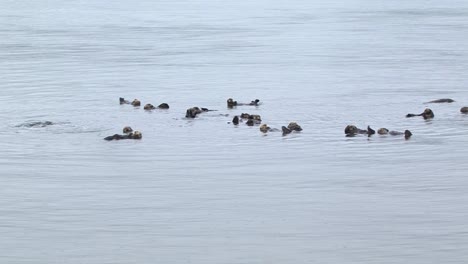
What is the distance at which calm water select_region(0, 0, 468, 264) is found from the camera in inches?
1027

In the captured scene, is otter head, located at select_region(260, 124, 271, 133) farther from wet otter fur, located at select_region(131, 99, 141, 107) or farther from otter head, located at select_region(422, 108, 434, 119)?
wet otter fur, located at select_region(131, 99, 141, 107)

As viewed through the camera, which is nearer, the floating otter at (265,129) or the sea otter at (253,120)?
the floating otter at (265,129)

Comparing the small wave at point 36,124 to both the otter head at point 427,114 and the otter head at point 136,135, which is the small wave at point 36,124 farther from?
the otter head at point 427,114

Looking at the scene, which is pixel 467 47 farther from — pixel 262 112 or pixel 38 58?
pixel 262 112

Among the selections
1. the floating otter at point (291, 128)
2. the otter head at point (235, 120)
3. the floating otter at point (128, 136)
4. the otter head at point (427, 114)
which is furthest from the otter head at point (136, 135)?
the otter head at point (427, 114)

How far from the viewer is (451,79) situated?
53.7 m

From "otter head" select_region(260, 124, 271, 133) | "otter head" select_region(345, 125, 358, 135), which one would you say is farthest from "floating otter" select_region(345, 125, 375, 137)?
"otter head" select_region(260, 124, 271, 133)

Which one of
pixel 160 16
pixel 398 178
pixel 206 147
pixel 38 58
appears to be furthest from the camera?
pixel 160 16

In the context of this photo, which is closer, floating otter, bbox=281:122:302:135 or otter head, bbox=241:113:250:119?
floating otter, bbox=281:122:302:135

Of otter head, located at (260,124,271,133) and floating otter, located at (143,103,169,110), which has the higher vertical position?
floating otter, located at (143,103,169,110)

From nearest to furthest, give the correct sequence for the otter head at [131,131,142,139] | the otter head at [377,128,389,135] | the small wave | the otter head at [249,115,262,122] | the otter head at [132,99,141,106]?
the otter head at [131,131,142,139] < the otter head at [377,128,389,135] < the otter head at [249,115,262,122] < the small wave < the otter head at [132,99,141,106]

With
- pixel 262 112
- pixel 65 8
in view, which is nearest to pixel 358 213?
pixel 262 112

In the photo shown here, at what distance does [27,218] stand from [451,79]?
3001 centimetres

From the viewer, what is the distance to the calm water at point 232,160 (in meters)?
26.1
